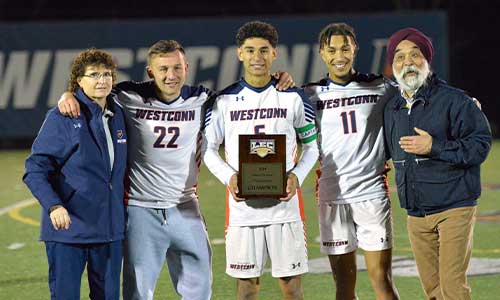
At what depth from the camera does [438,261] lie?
5.50 metres

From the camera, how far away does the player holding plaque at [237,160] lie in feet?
18.2

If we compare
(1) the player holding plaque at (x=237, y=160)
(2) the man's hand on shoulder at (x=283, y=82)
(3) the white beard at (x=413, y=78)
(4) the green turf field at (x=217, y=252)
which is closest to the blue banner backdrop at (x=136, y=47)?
(4) the green turf field at (x=217, y=252)

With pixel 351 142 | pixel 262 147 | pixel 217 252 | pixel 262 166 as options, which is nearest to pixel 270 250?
pixel 262 166

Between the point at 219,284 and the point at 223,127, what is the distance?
2098mm

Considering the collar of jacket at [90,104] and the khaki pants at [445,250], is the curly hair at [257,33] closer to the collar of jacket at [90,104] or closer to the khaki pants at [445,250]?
the collar of jacket at [90,104]

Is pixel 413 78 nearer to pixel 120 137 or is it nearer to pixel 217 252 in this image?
pixel 120 137

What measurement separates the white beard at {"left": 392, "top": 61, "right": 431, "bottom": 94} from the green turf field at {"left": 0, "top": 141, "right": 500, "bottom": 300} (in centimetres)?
200

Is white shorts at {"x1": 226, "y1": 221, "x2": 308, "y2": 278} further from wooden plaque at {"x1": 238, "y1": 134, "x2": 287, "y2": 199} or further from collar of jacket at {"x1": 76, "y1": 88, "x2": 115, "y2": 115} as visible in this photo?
collar of jacket at {"x1": 76, "y1": 88, "x2": 115, "y2": 115}

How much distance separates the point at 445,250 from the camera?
5.37m

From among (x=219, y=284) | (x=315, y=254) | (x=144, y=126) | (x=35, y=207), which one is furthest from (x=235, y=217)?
(x=35, y=207)

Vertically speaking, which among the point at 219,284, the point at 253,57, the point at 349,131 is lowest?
the point at 219,284

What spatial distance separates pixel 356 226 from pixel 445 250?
764 mm

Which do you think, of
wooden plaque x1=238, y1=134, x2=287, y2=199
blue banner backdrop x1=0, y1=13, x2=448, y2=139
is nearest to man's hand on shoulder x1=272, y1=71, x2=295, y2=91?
wooden plaque x1=238, y1=134, x2=287, y2=199

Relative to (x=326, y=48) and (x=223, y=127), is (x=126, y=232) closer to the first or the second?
(x=223, y=127)
